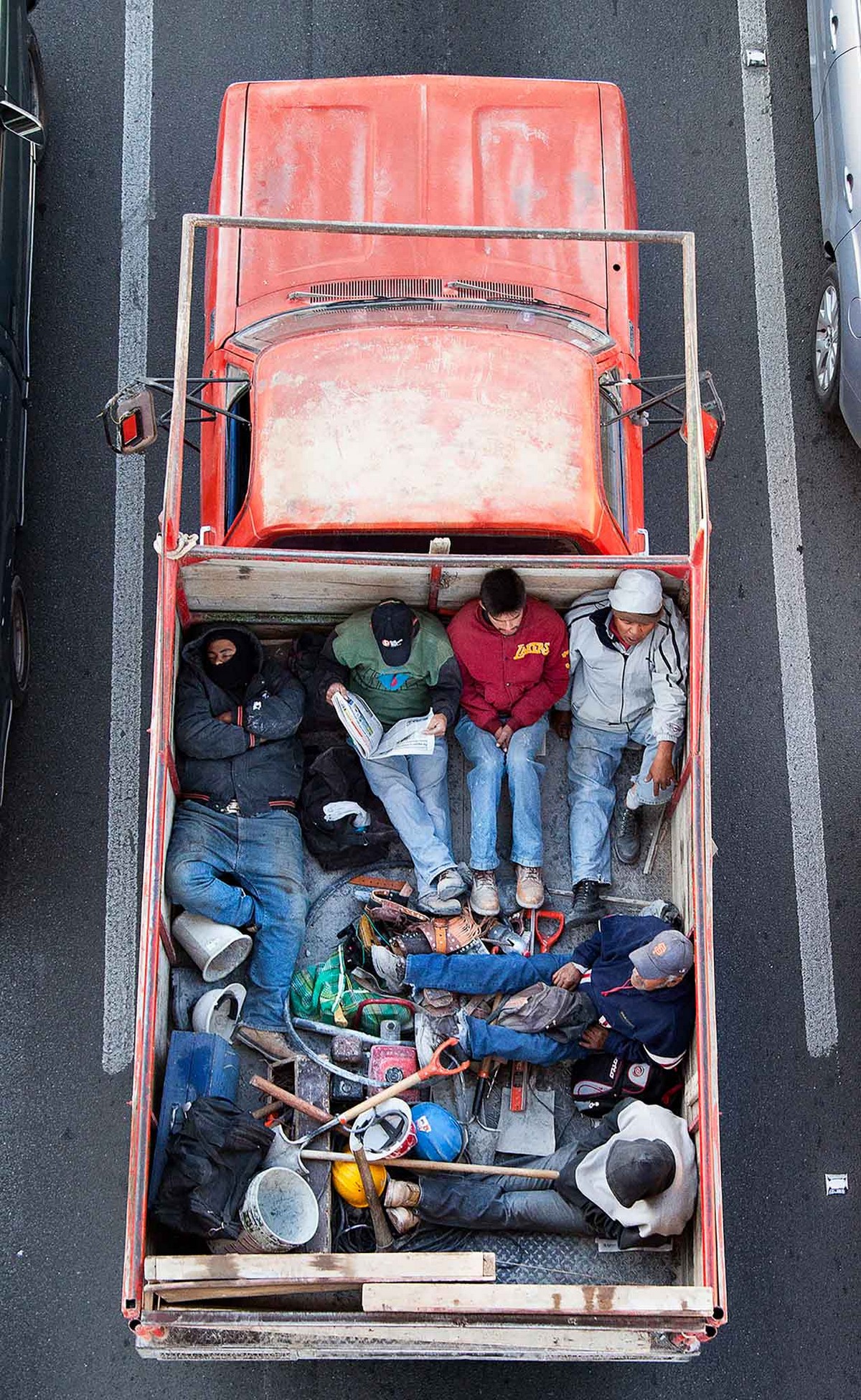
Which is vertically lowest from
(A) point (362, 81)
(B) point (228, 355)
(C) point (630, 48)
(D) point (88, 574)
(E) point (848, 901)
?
(E) point (848, 901)

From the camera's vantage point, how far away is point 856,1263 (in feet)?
24.5

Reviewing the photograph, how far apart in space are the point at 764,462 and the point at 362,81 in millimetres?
3068

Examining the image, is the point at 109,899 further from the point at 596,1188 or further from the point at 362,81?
the point at 362,81

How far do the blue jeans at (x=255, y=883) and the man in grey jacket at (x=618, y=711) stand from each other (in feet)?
4.34

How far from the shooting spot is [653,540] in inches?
332

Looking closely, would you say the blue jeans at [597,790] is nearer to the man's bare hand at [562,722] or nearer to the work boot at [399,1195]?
the man's bare hand at [562,722]

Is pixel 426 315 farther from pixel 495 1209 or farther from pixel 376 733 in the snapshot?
pixel 495 1209

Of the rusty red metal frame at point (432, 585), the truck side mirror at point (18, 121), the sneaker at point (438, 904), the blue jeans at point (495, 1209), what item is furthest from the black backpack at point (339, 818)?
the truck side mirror at point (18, 121)

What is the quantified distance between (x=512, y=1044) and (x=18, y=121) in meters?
5.30

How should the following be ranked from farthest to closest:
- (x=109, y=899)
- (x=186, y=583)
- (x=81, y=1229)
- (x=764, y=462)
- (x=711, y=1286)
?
(x=764, y=462), (x=109, y=899), (x=81, y=1229), (x=186, y=583), (x=711, y=1286)

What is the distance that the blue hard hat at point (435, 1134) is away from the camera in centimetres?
632

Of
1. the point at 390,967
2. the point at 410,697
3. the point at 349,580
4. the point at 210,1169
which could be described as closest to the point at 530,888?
the point at 390,967

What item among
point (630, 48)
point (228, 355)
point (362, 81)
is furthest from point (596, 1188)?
point (630, 48)

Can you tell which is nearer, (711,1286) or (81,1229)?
(711,1286)
